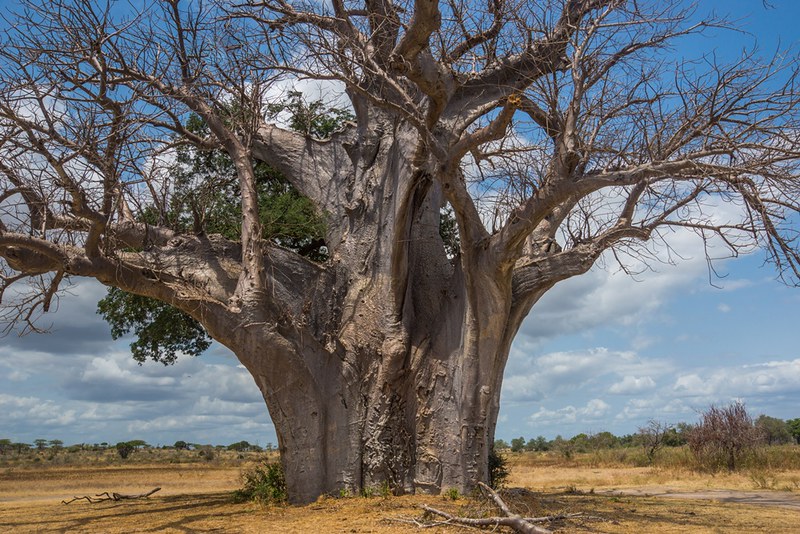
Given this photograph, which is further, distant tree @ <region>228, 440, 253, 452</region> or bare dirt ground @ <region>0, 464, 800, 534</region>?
distant tree @ <region>228, 440, 253, 452</region>

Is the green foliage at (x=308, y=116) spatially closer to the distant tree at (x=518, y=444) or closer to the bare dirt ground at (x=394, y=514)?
the bare dirt ground at (x=394, y=514)

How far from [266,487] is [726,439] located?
13.8 m

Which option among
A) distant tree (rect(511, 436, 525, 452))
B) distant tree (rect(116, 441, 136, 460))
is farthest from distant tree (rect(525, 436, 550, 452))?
distant tree (rect(116, 441, 136, 460))

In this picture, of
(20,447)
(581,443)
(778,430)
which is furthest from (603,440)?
(20,447)

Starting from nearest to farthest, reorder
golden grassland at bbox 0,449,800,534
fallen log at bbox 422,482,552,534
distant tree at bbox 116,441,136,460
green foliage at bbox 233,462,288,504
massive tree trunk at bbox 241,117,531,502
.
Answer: fallen log at bbox 422,482,552,534 → golden grassland at bbox 0,449,800,534 → massive tree trunk at bbox 241,117,531,502 → green foliage at bbox 233,462,288,504 → distant tree at bbox 116,441,136,460

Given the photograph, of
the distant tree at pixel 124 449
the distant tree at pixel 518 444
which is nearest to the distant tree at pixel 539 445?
the distant tree at pixel 518 444

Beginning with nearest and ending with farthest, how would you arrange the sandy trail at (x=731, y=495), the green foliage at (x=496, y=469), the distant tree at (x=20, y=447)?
the green foliage at (x=496, y=469) < the sandy trail at (x=731, y=495) < the distant tree at (x=20, y=447)

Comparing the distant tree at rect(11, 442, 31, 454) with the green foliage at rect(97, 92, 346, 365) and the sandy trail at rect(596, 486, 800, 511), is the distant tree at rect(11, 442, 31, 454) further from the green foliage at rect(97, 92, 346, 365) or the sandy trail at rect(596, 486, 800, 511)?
the sandy trail at rect(596, 486, 800, 511)

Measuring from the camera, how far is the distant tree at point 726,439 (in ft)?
61.8

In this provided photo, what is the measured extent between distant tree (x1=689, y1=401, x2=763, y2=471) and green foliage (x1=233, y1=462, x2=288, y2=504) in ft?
43.9

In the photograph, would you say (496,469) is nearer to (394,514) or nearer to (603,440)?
(394,514)

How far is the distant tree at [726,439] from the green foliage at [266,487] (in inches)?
527

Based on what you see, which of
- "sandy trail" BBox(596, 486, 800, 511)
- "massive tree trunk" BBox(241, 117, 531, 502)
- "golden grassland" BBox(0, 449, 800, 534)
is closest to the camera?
"golden grassland" BBox(0, 449, 800, 534)

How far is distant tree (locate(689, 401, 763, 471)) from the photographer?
1884cm
